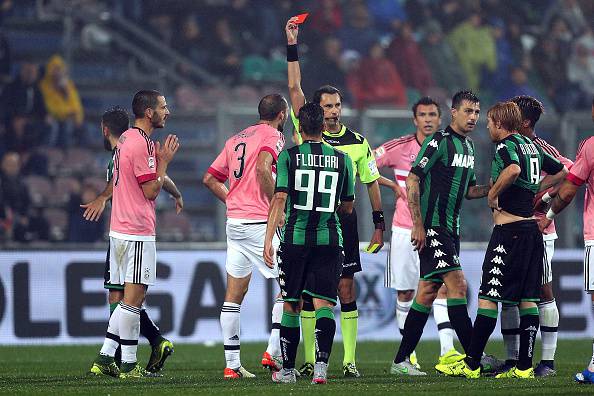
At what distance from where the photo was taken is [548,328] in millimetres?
10664

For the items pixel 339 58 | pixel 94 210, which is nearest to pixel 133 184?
pixel 94 210

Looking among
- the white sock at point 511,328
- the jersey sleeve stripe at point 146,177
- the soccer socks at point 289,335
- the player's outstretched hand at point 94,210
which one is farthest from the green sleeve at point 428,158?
the player's outstretched hand at point 94,210

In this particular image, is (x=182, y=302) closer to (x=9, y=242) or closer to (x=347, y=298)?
(x=9, y=242)

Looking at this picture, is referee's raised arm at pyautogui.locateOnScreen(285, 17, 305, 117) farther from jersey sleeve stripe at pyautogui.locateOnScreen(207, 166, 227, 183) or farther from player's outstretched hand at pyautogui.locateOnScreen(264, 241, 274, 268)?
player's outstretched hand at pyautogui.locateOnScreen(264, 241, 274, 268)

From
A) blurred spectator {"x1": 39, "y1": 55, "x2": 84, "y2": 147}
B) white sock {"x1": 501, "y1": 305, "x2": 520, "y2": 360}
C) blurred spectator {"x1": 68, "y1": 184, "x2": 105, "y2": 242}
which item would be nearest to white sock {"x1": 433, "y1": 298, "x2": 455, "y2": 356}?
white sock {"x1": 501, "y1": 305, "x2": 520, "y2": 360}

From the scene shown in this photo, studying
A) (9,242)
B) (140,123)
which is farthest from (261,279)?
(140,123)

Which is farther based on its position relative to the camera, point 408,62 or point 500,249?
point 408,62

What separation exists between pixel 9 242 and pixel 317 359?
794 centimetres

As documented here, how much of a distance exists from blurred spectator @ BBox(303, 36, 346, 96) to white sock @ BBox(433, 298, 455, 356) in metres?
9.31

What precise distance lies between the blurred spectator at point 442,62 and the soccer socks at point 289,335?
42.2 feet

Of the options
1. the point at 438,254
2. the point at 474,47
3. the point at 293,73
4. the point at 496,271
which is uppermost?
the point at 474,47

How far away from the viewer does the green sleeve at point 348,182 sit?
9.52 meters

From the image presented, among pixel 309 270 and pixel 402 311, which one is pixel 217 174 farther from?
pixel 402 311

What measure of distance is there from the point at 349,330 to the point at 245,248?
1119mm
